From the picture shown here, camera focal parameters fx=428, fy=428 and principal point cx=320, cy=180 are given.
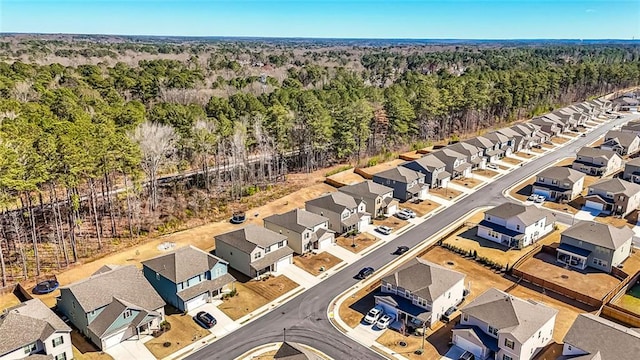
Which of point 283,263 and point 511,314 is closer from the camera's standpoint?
point 511,314

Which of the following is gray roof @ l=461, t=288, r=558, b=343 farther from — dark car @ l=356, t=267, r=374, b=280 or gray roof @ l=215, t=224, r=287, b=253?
gray roof @ l=215, t=224, r=287, b=253

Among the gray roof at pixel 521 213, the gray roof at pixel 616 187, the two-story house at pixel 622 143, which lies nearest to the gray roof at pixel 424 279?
the gray roof at pixel 521 213

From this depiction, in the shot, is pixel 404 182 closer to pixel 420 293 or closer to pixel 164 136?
pixel 420 293

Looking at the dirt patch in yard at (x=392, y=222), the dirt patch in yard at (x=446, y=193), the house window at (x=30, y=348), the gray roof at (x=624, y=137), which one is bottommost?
the dirt patch in yard at (x=392, y=222)

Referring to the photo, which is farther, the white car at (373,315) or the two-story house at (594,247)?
the two-story house at (594,247)

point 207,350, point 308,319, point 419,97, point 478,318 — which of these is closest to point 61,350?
point 207,350

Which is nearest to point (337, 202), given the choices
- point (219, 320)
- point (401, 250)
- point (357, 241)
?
point (357, 241)

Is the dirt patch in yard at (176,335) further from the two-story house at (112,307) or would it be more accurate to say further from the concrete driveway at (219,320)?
the two-story house at (112,307)
